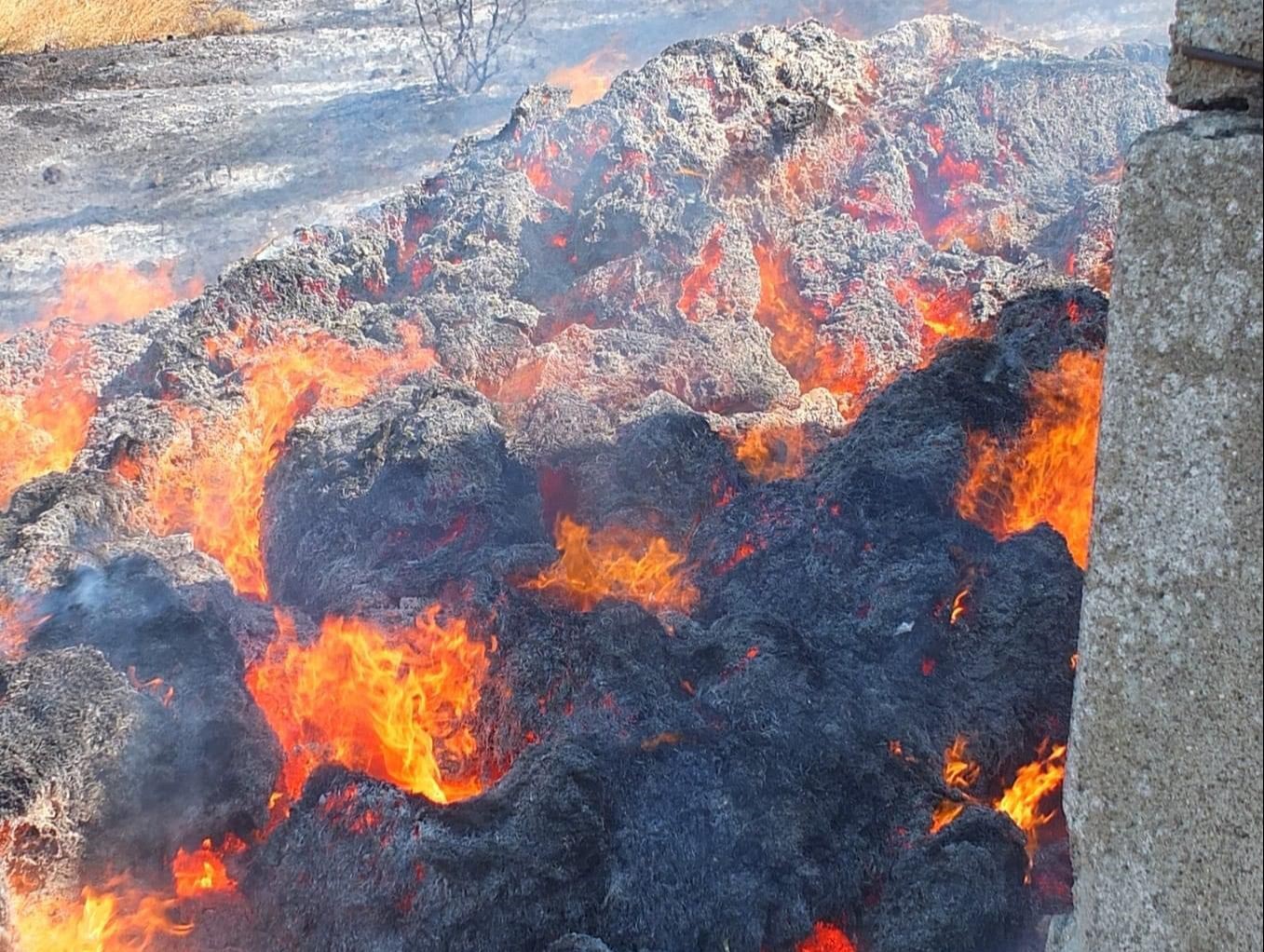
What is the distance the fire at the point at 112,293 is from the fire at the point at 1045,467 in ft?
22.0

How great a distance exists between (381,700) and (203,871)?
902 millimetres

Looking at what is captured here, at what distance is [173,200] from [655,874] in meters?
10.4

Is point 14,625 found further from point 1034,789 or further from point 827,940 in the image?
point 1034,789

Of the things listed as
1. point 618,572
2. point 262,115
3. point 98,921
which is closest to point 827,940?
point 618,572

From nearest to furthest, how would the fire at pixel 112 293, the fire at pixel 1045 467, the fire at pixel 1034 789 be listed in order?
the fire at pixel 1034 789, the fire at pixel 1045 467, the fire at pixel 112 293

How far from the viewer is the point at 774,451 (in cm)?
536

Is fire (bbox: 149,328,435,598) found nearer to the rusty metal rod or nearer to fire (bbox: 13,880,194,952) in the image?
fire (bbox: 13,880,194,952)

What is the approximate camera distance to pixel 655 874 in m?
3.32

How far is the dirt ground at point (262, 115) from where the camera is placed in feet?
34.8

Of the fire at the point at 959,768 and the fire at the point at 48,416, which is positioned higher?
the fire at the point at 48,416

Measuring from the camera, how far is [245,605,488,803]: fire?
407 centimetres

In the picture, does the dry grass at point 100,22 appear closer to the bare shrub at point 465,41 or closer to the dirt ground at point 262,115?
the dirt ground at point 262,115

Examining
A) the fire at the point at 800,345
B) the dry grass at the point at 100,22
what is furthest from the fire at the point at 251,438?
the dry grass at the point at 100,22

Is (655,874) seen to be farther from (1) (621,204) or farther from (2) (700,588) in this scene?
(1) (621,204)
